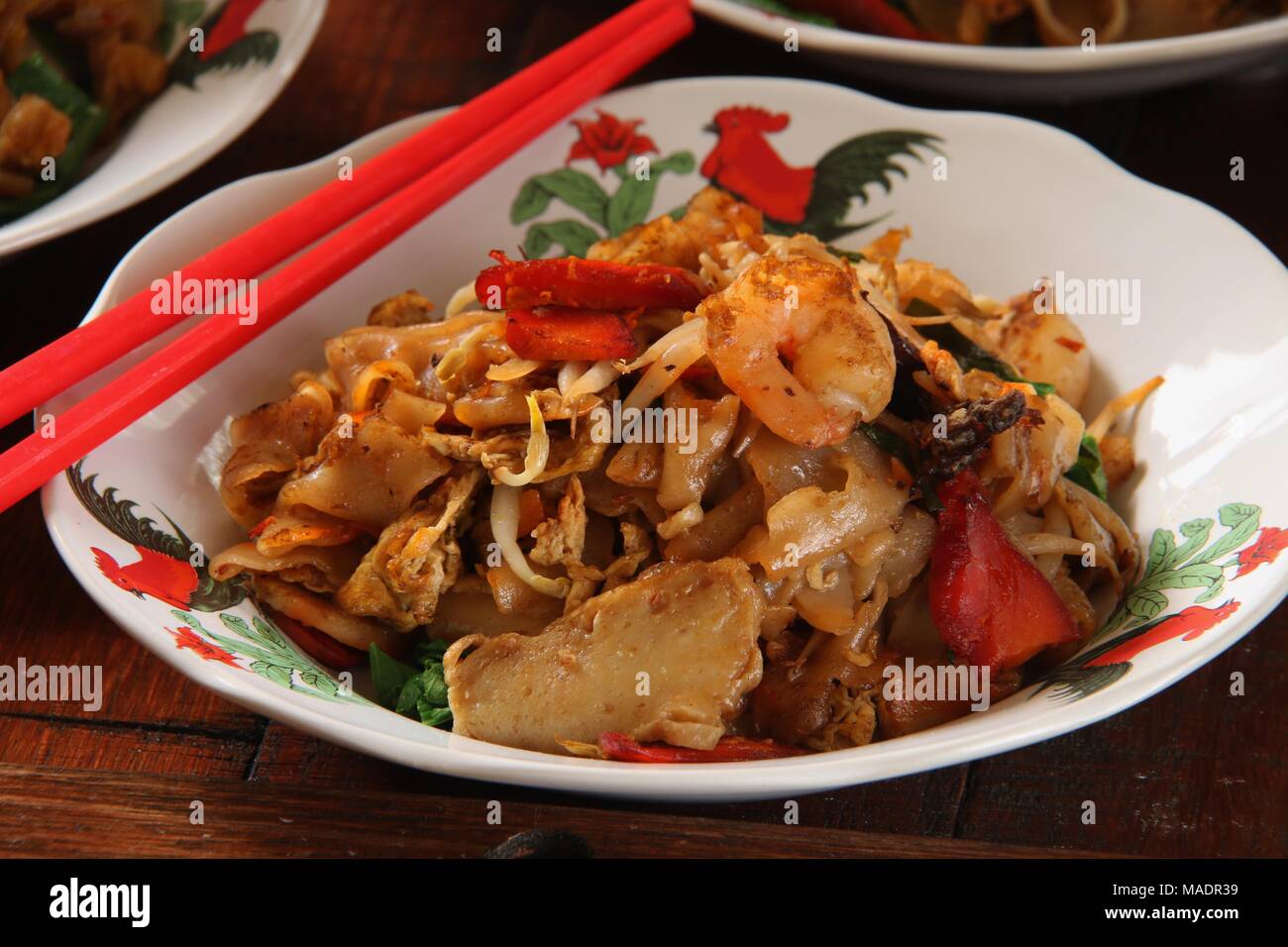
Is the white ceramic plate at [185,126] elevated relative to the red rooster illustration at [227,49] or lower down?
lower down

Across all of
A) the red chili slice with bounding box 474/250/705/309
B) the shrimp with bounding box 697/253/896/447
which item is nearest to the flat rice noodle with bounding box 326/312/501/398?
the red chili slice with bounding box 474/250/705/309

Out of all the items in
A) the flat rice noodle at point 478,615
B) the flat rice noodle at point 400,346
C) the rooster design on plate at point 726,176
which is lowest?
the flat rice noodle at point 478,615

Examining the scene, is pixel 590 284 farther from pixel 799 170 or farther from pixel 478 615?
pixel 799 170

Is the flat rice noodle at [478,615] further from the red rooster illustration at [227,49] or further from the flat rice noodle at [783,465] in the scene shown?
the red rooster illustration at [227,49]

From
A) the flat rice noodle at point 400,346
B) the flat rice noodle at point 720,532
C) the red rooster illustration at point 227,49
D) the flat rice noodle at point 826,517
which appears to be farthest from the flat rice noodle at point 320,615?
the red rooster illustration at point 227,49

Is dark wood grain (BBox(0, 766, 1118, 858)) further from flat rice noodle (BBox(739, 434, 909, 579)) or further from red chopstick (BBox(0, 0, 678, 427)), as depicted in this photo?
red chopstick (BBox(0, 0, 678, 427))

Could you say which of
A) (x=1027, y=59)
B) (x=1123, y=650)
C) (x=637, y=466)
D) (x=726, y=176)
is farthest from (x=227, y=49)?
(x=1123, y=650)

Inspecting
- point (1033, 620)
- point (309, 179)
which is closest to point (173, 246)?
point (309, 179)
